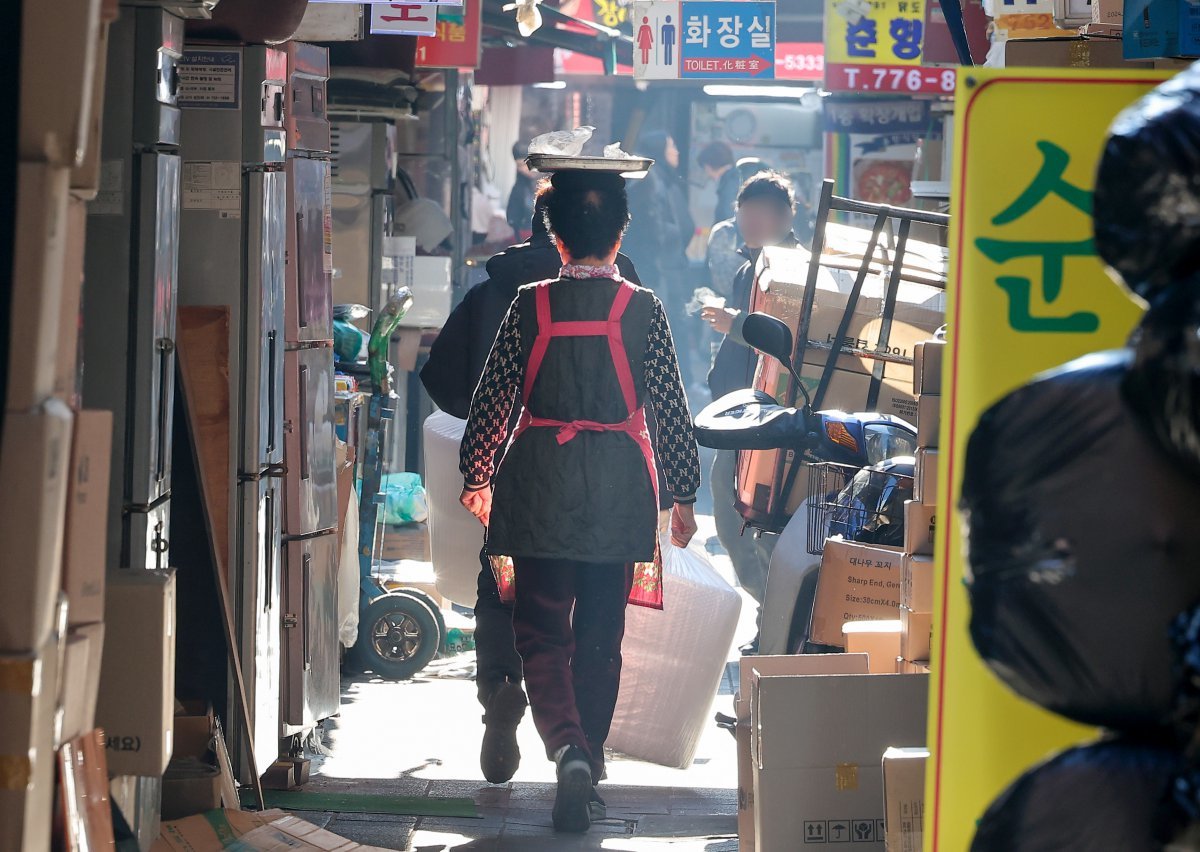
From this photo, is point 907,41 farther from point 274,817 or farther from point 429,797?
point 274,817

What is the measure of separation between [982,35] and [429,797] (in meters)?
6.08

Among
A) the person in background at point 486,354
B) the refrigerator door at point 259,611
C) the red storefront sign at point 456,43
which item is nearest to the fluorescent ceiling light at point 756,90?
the red storefront sign at point 456,43

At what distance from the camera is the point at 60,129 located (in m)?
2.71

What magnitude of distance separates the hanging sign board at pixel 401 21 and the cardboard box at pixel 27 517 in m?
6.70

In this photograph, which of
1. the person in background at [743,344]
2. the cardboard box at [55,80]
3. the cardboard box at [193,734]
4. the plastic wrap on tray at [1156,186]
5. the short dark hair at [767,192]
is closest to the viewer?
the plastic wrap on tray at [1156,186]

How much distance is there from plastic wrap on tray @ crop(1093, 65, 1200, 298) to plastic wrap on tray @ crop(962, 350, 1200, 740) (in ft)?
0.41

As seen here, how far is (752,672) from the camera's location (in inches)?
179

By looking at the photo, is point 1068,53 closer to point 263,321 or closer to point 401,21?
point 263,321

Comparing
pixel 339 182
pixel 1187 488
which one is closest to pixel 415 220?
pixel 339 182

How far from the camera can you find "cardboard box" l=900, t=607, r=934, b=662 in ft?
14.7

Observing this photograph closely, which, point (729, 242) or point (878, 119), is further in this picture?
point (878, 119)

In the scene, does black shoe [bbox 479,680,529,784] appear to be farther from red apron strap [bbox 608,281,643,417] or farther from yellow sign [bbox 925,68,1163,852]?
yellow sign [bbox 925,68,1163,852]

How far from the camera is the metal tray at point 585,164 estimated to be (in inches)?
237

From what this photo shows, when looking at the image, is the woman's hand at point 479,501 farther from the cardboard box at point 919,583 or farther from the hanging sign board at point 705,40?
the hanging sign board at point 705,40
